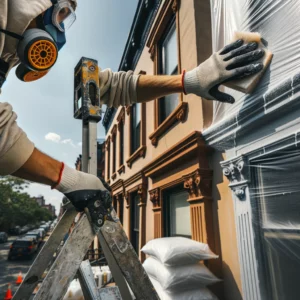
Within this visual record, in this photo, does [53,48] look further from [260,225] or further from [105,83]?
[260,225]

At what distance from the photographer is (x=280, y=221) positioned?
7.10ft

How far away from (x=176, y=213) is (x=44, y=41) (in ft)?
12.5

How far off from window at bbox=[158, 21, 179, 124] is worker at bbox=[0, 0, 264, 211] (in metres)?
2.91

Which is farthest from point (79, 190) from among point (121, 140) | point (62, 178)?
point (121, 140)

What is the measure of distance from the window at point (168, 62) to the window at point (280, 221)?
3087mm

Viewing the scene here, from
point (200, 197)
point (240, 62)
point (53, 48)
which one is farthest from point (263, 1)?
point (200, 197)

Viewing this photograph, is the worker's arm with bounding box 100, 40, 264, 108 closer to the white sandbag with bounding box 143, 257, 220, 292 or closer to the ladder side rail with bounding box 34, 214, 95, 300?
the ladder side rail with bounding box 34, 214, 95, 300

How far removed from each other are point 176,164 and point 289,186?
242 centimetres

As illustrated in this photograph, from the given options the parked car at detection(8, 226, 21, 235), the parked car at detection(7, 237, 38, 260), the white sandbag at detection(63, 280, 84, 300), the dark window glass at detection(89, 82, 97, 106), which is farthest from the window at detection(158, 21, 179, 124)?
the parked car at detection(8, 226, 21, 235)

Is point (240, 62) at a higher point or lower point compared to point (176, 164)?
higher

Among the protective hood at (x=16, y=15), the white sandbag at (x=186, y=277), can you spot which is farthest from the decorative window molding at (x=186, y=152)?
the protective hood at (x=16, y=15)

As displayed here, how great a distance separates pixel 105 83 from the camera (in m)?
2.12

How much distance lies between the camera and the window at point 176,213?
4.34m

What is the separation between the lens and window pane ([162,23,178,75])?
539 cm
